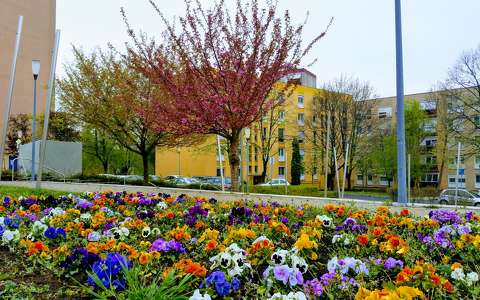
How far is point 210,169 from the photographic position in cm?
5134

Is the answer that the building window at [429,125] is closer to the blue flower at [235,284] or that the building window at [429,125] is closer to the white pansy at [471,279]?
the white pansy at [471,279]

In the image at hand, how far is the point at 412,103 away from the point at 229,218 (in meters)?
46.2

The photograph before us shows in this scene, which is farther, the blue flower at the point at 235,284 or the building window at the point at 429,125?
the building window at the point at 429,125

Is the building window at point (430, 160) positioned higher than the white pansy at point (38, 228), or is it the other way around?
the building window at point (430, 160)

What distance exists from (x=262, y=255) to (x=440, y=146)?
132 ft

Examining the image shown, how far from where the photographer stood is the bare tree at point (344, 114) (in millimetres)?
Result: 37344

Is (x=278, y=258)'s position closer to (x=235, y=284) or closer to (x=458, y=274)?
(x=235, y=284)

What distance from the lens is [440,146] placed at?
38969 millimetres

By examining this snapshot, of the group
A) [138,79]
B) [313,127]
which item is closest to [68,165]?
[138,79]

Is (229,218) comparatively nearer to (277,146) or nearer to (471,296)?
(471,296)

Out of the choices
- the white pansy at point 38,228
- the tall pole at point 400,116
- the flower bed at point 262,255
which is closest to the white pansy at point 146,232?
the flower bed at point 262,255

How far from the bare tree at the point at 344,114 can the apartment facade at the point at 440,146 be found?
1.71 m

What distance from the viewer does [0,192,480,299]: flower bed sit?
2436mm

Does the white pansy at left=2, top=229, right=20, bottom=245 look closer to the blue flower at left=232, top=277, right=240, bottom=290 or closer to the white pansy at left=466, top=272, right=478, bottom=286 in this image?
the blue flower at left=232, top=277, right=240, bottom=290
